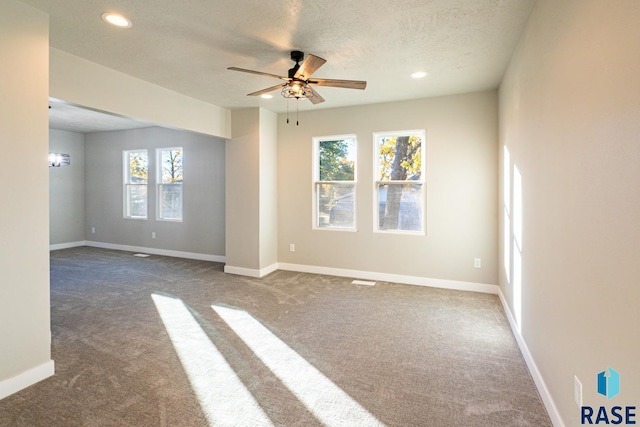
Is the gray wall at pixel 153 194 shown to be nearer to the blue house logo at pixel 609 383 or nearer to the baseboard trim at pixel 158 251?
the baseboard trim at pixel 158 251

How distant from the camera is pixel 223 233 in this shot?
6336mm

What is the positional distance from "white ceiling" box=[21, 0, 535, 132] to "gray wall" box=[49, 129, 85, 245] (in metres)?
5.39

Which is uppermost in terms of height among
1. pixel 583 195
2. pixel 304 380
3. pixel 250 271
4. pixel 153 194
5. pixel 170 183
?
pixel 170 183

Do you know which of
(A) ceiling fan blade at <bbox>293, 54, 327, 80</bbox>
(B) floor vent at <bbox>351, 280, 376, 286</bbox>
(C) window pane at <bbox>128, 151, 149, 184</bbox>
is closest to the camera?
(A) ceiling fan blade at <bbox>293, 54, 327, 80</bbox>

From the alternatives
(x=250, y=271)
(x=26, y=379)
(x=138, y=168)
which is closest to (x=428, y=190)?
(x=250, y=271)

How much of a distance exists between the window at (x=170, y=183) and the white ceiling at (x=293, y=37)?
314 centimetres

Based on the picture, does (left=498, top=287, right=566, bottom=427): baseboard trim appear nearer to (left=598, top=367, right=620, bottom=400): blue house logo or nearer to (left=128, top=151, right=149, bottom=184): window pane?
(left=598, top=367, right=620, bottom=400): blue house logo

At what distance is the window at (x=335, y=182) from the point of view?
521 centimetres

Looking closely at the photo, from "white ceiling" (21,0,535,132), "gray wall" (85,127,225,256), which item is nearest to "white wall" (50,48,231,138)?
"white ceiling" (21,0,535,132)

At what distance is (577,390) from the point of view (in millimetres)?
1604

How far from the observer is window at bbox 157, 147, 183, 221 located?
6.85m

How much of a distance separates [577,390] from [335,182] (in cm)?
407

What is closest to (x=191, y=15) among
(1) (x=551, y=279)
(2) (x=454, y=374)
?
(1) (x=551, y=279)

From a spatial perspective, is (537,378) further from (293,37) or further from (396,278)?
(293,37)
